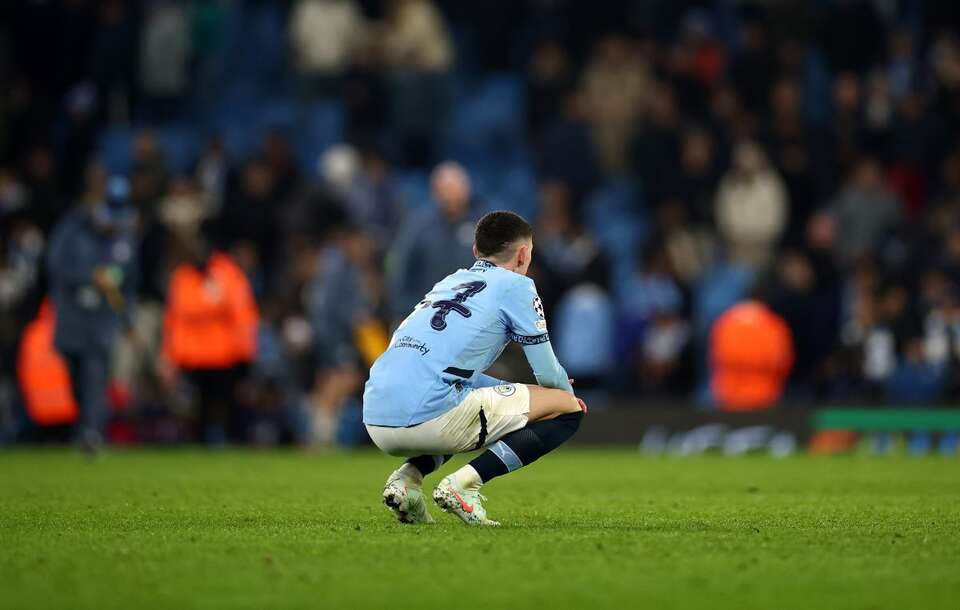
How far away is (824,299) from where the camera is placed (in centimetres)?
1938

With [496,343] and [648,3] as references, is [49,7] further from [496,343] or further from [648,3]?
[496,343]

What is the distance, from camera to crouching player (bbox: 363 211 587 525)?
26.2ft

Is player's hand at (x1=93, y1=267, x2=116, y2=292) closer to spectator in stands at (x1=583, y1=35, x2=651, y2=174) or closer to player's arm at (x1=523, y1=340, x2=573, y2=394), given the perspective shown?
spectator in stands at (x1=583, y1=35, x2=651, y2=174)

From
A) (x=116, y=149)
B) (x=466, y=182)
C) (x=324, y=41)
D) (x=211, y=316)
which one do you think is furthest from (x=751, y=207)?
(x=116, y=149)

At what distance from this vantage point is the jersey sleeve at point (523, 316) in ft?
26.2

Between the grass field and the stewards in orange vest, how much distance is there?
536 cm

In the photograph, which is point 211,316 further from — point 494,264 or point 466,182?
point 494,264

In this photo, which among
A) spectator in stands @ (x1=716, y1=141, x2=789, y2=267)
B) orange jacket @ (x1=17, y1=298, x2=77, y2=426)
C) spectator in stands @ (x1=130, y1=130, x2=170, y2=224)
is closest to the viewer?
orange jacket @ (x1=17, y1=298, x2=77, y2=426)

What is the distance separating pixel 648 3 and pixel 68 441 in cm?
972

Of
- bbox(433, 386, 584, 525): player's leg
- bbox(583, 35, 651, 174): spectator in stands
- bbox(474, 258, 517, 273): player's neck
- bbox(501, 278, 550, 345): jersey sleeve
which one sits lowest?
bbox(433, 386, 584, 525): player's leg

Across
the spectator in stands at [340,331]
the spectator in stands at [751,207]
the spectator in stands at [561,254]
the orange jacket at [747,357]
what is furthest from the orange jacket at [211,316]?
the spectator in stands at [751,207]

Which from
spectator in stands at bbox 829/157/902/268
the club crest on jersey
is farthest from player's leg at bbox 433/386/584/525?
spectator in stands at bbox 829/157/902/268

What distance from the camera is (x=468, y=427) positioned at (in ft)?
26.4

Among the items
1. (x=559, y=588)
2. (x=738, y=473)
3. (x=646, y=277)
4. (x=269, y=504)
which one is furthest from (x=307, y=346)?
(x=559, y=588)
